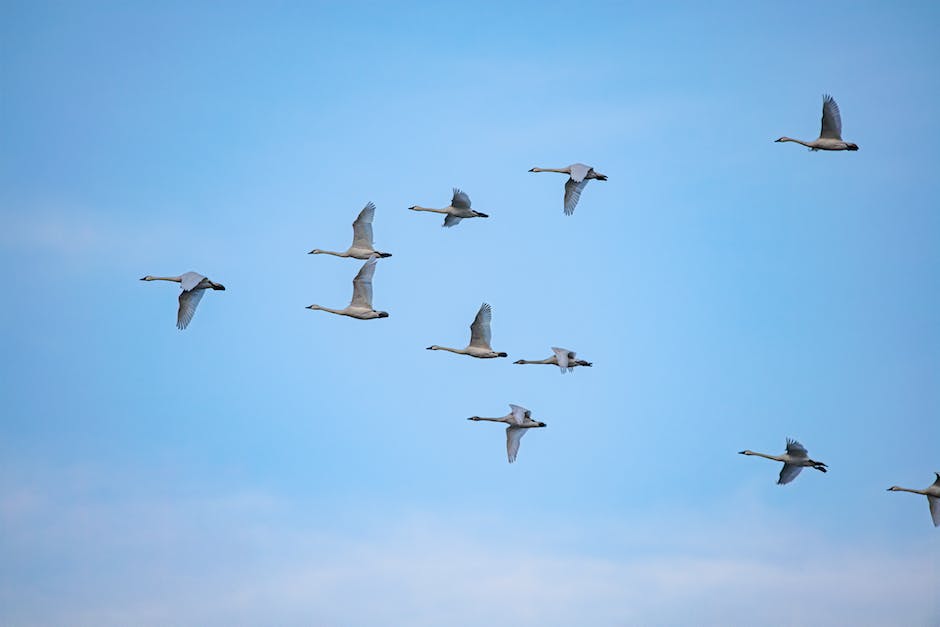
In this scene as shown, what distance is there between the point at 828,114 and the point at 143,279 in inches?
1169

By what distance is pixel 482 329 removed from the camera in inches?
3059

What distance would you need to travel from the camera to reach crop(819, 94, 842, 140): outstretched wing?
A: 77.3 meters

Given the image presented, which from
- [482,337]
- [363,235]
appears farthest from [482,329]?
[363,235]

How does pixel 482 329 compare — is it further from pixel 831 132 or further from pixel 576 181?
pixel 831 132

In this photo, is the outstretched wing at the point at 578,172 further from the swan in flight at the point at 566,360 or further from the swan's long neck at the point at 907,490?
the swan's long neck at the point at 907,490

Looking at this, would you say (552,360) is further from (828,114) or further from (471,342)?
(828,114)

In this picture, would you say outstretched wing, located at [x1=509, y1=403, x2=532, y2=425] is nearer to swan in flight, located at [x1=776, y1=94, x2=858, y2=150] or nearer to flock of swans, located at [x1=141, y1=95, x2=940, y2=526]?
flock of swans, located at [x1=141, y1=95, x2=940, y2=526]

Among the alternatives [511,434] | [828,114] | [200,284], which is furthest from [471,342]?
[828,114]

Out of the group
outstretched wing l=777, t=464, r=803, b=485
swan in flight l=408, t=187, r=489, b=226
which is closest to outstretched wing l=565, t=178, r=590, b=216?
swan in flight l=408, t=187, r=489, b=226

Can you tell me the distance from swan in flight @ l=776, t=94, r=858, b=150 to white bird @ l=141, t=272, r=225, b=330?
85.6ft

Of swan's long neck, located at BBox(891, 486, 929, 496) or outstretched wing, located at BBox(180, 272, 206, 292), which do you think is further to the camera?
swan's long neck, located at BBox(891, 486, 929, 496)

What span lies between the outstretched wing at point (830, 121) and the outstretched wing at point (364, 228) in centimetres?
1920

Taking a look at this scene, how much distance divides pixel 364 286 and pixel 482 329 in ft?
17.1

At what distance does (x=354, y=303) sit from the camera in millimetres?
→ 77312
